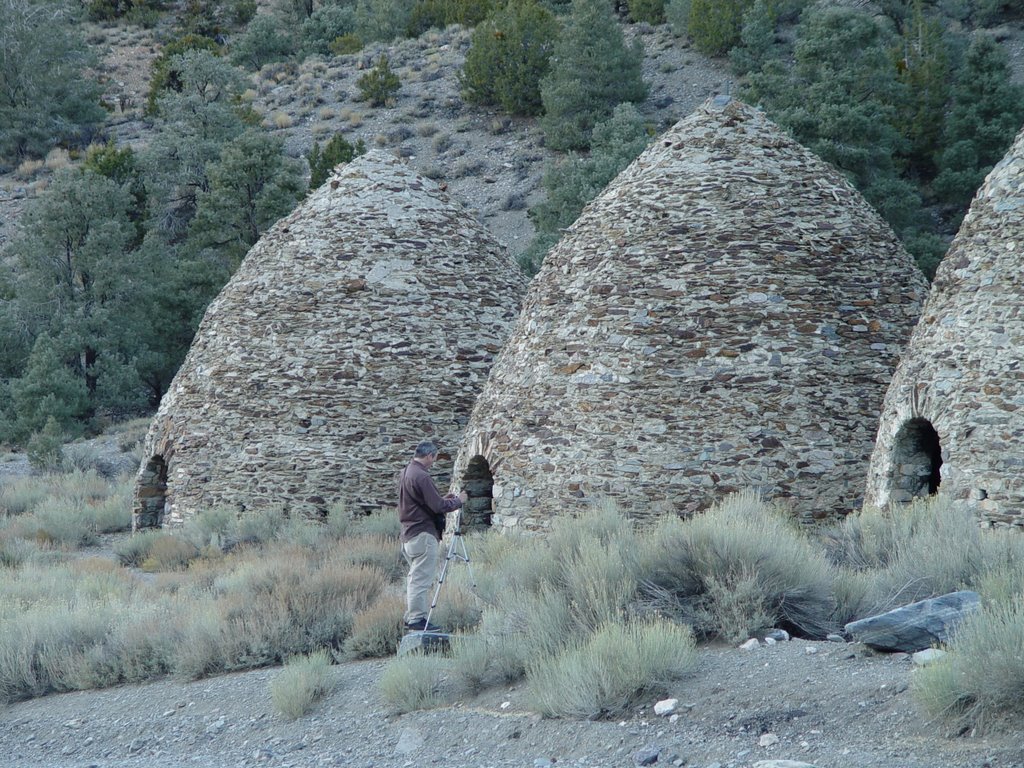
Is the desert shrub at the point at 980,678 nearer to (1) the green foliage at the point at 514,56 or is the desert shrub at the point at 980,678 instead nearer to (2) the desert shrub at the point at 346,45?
(1) the green foliage at the point at 514,56

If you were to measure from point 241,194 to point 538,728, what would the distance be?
94.6 feet

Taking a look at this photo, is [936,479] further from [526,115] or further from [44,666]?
[526,115]

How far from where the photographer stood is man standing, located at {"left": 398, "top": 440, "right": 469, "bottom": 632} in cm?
973

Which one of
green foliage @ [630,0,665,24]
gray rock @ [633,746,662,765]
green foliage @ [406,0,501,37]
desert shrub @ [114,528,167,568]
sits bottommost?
desert shrub @ [114,528,167,568]

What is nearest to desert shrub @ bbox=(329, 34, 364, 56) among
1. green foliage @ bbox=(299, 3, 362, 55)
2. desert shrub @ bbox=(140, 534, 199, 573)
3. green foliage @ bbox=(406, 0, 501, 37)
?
green foliage @ bbox=(299, 3, 362, 55)

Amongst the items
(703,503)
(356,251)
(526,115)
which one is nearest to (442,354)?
(356,251)

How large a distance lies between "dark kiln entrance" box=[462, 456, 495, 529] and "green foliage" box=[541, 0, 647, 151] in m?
26.9

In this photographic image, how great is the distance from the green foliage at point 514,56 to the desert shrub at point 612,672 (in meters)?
36.7

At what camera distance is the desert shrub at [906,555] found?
8273mm

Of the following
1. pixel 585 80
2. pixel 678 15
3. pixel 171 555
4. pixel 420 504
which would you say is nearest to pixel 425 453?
pixel 420 504

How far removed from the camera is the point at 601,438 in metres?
12.1

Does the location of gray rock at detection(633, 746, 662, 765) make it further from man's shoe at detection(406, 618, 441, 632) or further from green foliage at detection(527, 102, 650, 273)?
green foliage at detection(527, 102, 650, 273)

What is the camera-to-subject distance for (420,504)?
9930mm

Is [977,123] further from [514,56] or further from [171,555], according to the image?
[171,555]
